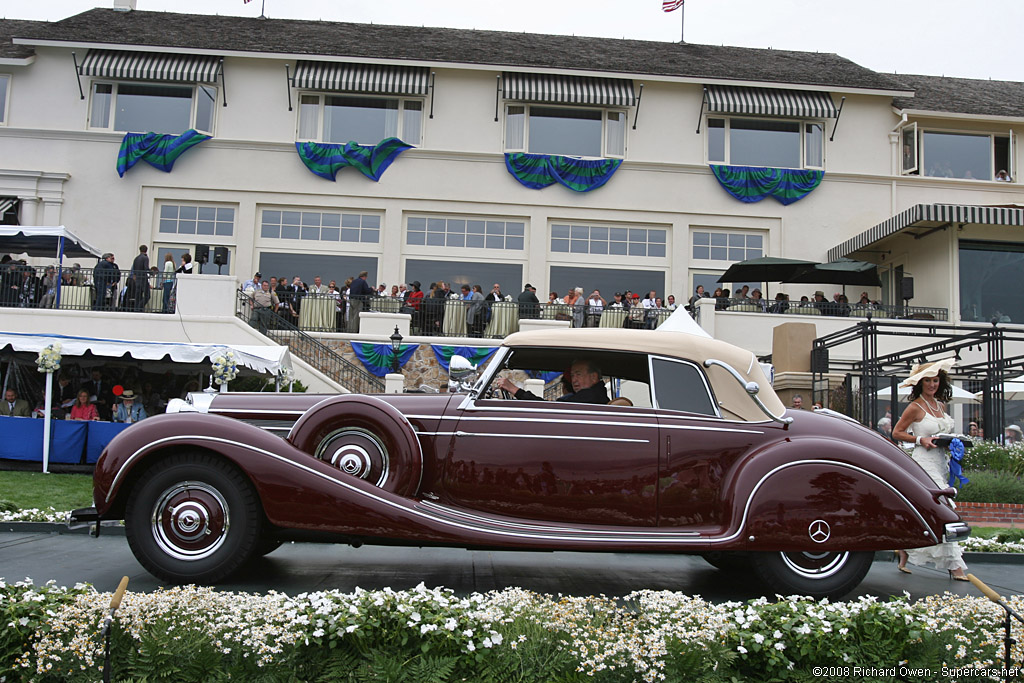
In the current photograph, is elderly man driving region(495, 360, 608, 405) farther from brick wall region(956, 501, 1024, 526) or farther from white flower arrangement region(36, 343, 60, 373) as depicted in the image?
white flower arrangement region(36, 343, 60, 373)

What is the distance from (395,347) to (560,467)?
569 inches

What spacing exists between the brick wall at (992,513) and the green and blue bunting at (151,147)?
74.2 feet

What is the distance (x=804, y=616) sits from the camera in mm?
4203

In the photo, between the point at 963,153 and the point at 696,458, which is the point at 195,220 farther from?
the point at 963,153

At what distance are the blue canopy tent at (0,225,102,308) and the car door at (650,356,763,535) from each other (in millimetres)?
17665

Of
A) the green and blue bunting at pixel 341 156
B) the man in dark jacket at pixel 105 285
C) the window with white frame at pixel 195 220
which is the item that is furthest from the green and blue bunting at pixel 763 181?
the man in dark jacket at pixel 105 285

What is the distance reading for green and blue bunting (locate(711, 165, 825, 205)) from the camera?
83.9ft

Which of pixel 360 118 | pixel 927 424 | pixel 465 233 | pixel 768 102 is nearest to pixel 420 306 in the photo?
pixel 465 233

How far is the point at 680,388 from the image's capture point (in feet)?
19.1

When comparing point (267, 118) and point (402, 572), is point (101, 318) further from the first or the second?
point (402, 572)

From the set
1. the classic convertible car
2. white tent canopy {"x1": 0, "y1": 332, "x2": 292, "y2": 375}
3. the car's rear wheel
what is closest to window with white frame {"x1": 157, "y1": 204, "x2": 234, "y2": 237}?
white tent canopy {"x1": 0, "y1": 332, "x2": 292, "y2": 375}

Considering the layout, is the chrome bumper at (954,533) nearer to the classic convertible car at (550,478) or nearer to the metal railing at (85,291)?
the classic convertible car at (550,478)

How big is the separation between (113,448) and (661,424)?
12.3 feet

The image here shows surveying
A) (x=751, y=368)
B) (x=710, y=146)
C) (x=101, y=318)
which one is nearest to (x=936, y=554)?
(x=751, y=368)
